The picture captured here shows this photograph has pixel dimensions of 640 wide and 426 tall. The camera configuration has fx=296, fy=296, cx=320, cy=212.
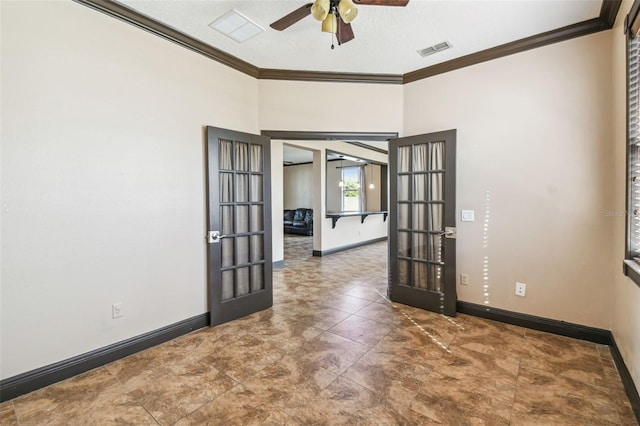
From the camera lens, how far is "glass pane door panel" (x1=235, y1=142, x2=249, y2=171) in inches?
130

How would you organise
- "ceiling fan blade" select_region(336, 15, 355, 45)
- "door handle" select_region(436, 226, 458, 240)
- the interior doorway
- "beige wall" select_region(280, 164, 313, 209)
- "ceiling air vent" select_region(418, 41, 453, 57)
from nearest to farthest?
"ceiling fan blade" select_region(336, 15, 355, 45) < "ceiling air vent" select_region(418, 41, 453, 57) < "door handle" select_region(436, 226, 458, 240) < the interior doorway < "beige wall" select_region(280, 164, 313, 209)

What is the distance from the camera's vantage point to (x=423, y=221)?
11.6ft

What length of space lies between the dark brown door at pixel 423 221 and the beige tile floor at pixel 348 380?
1.29ft

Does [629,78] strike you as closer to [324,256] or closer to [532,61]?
[532,61]

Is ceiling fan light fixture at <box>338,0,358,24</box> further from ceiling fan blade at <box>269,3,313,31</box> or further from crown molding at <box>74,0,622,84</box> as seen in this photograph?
crown molding at <box>74,0,622,84</box>

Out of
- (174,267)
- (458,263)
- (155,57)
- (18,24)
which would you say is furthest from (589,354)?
(18,24)

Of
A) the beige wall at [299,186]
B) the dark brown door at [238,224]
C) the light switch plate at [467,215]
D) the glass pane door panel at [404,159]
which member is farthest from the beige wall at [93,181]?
the beige wall at [299,186]

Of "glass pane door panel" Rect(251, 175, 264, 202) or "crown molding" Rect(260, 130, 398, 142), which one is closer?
"glass pane door panel" Rect(251, 175, 264, 202)

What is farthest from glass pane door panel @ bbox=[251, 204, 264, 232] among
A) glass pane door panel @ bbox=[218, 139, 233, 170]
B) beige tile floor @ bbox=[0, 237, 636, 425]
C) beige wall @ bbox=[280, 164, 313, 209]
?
beige wall @ bbox=[280, 164, 313, 209]

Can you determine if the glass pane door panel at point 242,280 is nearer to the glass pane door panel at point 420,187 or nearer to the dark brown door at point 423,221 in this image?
the dark brown door at point 423,221

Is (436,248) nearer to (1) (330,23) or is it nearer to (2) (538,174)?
(2) (538,174)

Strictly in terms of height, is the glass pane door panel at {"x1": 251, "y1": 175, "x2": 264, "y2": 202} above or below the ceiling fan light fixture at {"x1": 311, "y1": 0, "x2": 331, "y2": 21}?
below

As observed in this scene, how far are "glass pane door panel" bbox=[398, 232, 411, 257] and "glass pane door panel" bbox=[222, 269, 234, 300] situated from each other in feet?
6.74

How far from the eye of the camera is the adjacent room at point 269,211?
1.99 m
